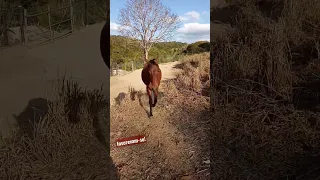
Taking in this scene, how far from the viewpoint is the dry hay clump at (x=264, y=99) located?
12.4ft

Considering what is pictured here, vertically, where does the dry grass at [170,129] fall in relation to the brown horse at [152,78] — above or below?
below

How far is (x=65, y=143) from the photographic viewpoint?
105 inches

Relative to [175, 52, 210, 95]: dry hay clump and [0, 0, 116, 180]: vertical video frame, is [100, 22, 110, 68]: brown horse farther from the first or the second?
[175, 52, 210, 95]: dry hay clump

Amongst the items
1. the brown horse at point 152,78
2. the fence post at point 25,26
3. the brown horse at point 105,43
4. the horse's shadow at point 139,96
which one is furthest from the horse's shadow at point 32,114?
the brown horse at point 152,78

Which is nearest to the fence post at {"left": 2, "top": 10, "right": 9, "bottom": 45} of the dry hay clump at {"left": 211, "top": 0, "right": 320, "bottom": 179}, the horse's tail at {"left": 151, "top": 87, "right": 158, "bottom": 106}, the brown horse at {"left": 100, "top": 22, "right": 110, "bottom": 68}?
the brown horse at {"left": 100, "top": 22, "right": 110, "bottom": 68}

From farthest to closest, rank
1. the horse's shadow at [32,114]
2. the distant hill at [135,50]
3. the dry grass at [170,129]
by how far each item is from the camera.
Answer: the dry grass at [170,129] < the distant hill at [135,50] < the horse's shadow at [32,114]

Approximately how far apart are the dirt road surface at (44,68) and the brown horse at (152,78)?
0.41m

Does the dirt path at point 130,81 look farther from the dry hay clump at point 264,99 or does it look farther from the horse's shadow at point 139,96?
the dry hay clump at point 264,99

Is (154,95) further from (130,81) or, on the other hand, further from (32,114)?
(32,114)

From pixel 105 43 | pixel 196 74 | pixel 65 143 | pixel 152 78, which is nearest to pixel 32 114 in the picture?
pixel 65 143

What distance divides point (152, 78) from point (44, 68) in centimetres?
94

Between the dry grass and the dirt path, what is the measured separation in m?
0.05

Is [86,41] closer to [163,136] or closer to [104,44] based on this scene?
[104,44]

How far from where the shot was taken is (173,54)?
10.9ft
